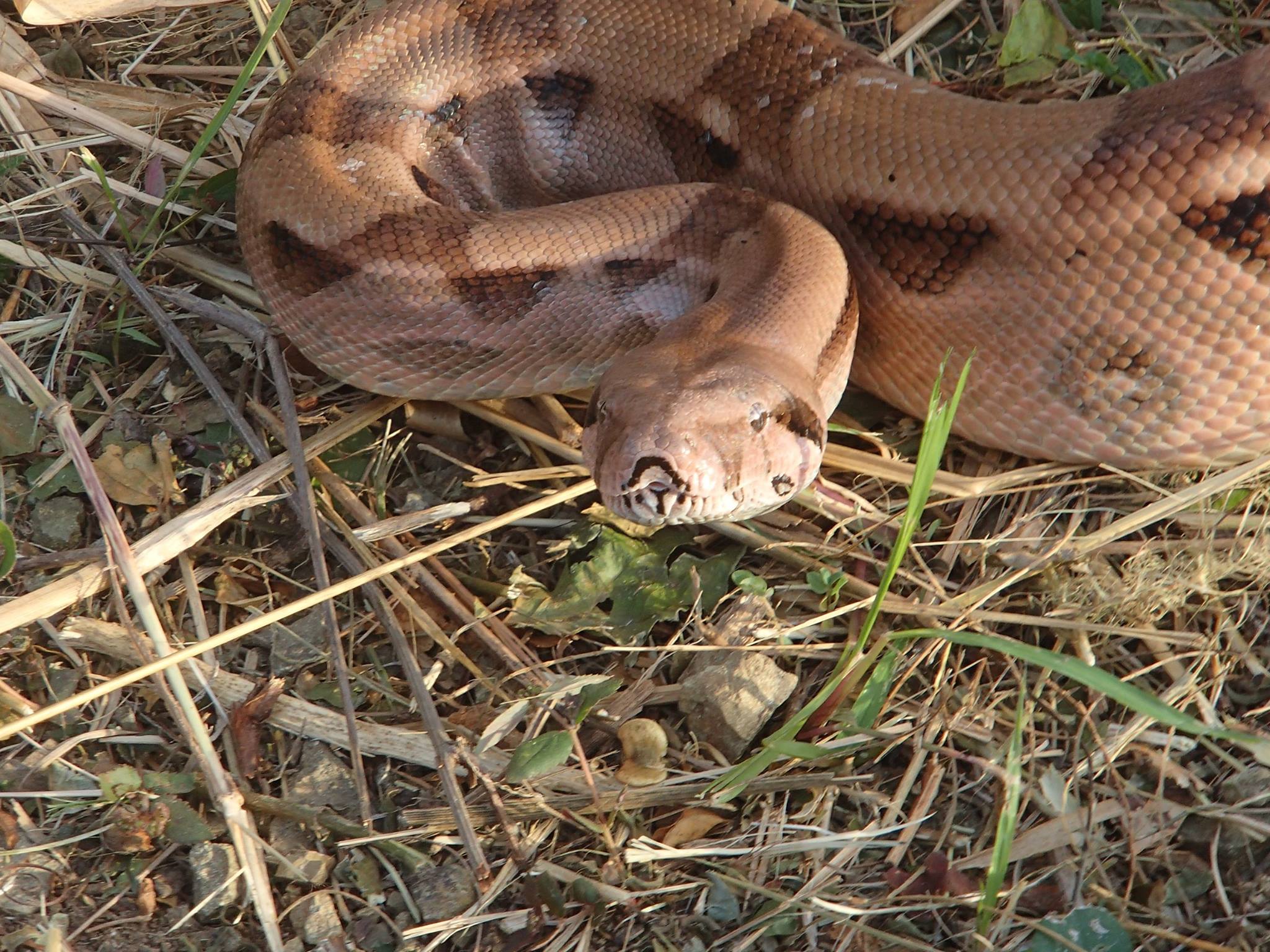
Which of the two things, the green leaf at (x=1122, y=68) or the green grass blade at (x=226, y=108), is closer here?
the green grass blade at (x=226, y=108)

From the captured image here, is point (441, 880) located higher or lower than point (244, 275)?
lower

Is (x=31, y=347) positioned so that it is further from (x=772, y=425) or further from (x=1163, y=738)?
(x=1163, y=738)

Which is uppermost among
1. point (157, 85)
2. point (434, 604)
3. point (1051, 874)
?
point (157, 85)

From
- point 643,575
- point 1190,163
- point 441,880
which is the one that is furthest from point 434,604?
point 1190,163

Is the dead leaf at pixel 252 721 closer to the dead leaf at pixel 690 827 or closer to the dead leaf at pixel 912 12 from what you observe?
the dead leaf at pixel 690 827

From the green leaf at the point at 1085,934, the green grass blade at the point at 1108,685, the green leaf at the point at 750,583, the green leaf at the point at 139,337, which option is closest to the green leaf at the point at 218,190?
the green leaf at the point at 139,337

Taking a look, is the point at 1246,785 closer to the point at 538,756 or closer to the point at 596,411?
the point at 538,756

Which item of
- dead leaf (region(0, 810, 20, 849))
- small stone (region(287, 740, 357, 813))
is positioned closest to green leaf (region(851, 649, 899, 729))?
small stone (region(287, 740, 357, 813))

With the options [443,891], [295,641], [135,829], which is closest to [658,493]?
[443,891]
